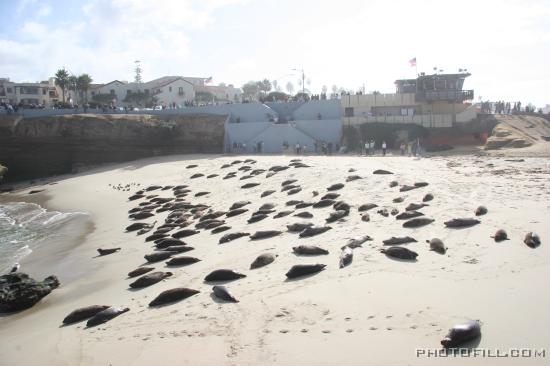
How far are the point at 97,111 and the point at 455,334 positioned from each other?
168 feet

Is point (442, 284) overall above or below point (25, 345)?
above

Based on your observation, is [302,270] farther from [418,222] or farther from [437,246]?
[418,222]

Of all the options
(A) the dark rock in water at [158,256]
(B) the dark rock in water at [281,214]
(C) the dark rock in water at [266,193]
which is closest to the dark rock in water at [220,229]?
(B) the dark rock in water at [281,214]

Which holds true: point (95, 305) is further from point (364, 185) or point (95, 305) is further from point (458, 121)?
point (458, 121)

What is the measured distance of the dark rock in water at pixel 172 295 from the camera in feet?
38.4

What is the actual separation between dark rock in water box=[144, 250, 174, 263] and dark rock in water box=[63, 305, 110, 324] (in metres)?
4.23

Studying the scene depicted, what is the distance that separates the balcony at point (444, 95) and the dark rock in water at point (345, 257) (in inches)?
1667

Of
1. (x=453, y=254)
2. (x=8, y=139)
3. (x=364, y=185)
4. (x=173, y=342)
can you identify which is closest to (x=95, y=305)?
(x=173, y=342)

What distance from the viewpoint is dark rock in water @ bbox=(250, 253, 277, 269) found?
13703 millimetres

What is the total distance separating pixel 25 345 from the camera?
1056cm

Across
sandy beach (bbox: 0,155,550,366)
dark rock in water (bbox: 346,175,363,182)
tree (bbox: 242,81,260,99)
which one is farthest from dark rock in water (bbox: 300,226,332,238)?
tree (bbox: 242,81,260,99)

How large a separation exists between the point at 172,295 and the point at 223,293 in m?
1.38

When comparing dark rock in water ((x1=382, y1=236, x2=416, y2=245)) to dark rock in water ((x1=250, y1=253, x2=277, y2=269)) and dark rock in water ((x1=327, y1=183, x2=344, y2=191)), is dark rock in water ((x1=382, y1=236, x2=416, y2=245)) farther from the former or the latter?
dark rock in water ((x1=327, y1=183, x2=344, y2=191))

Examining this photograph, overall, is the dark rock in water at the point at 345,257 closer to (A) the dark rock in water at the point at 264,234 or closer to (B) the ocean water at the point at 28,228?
(A) the dark rock in water at the point at 264,234
